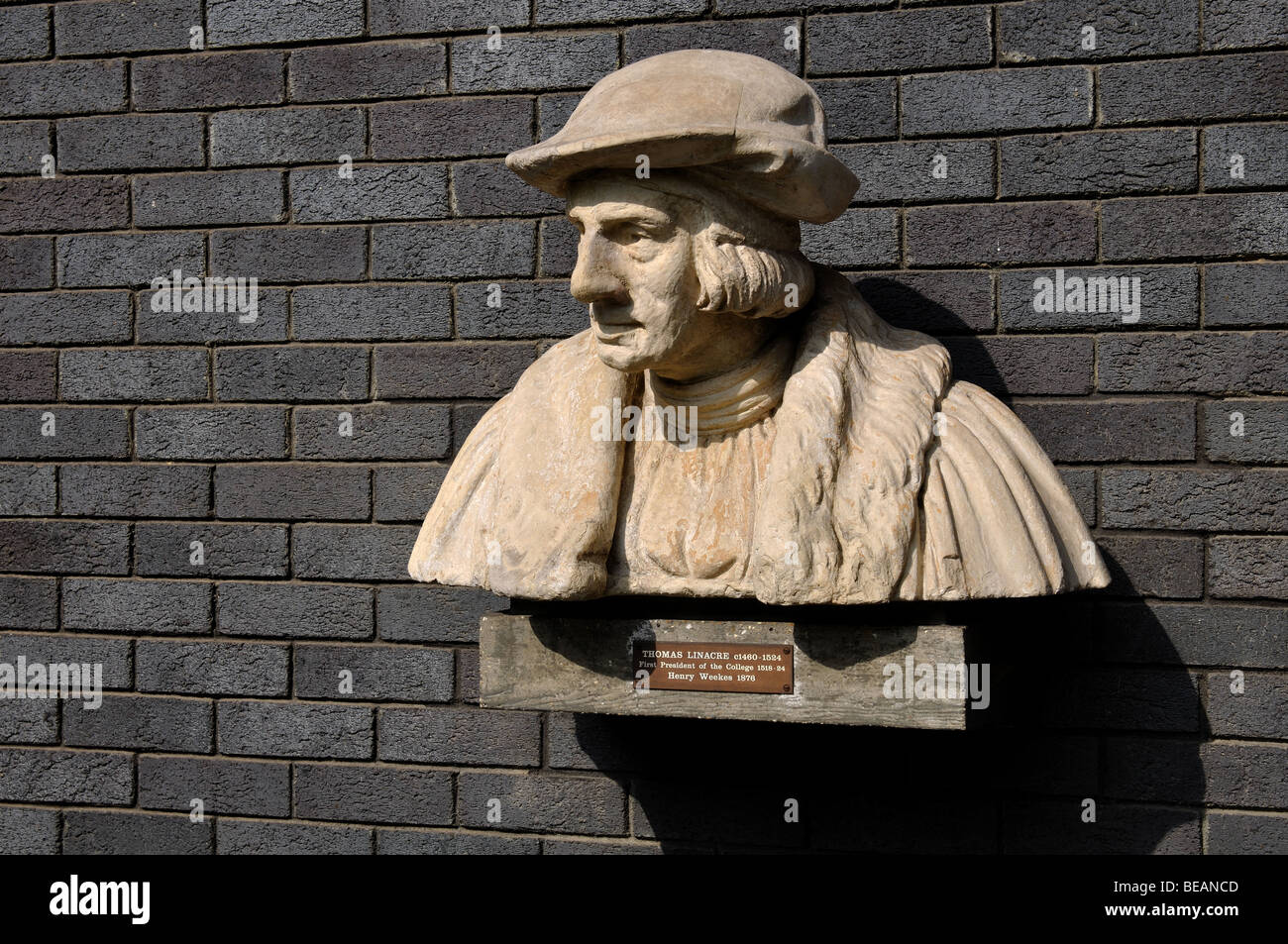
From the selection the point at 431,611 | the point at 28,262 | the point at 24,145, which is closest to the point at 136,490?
the point at 28,262

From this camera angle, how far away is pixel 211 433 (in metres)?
4.66

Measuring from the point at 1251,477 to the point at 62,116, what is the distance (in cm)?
405

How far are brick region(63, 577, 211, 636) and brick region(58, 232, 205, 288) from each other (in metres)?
1.04

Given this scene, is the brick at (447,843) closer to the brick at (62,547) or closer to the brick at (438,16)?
the brick at (62,547)

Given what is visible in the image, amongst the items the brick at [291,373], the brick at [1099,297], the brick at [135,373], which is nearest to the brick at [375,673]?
the brick at [291,373]

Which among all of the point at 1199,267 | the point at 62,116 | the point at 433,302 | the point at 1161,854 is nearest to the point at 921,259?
the point at 1199,267

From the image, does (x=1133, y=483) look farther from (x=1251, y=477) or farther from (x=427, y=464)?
(x=427, y=464)

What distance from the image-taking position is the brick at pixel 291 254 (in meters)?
4.54

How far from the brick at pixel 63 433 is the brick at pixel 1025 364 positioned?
2803mm

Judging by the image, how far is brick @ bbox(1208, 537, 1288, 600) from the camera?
12.7 ft

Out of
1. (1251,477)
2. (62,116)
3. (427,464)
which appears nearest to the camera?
(1251,477)

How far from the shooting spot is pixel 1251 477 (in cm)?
390

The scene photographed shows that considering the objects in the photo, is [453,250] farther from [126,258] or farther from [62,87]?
[62,87]

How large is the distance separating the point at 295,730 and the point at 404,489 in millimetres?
886
